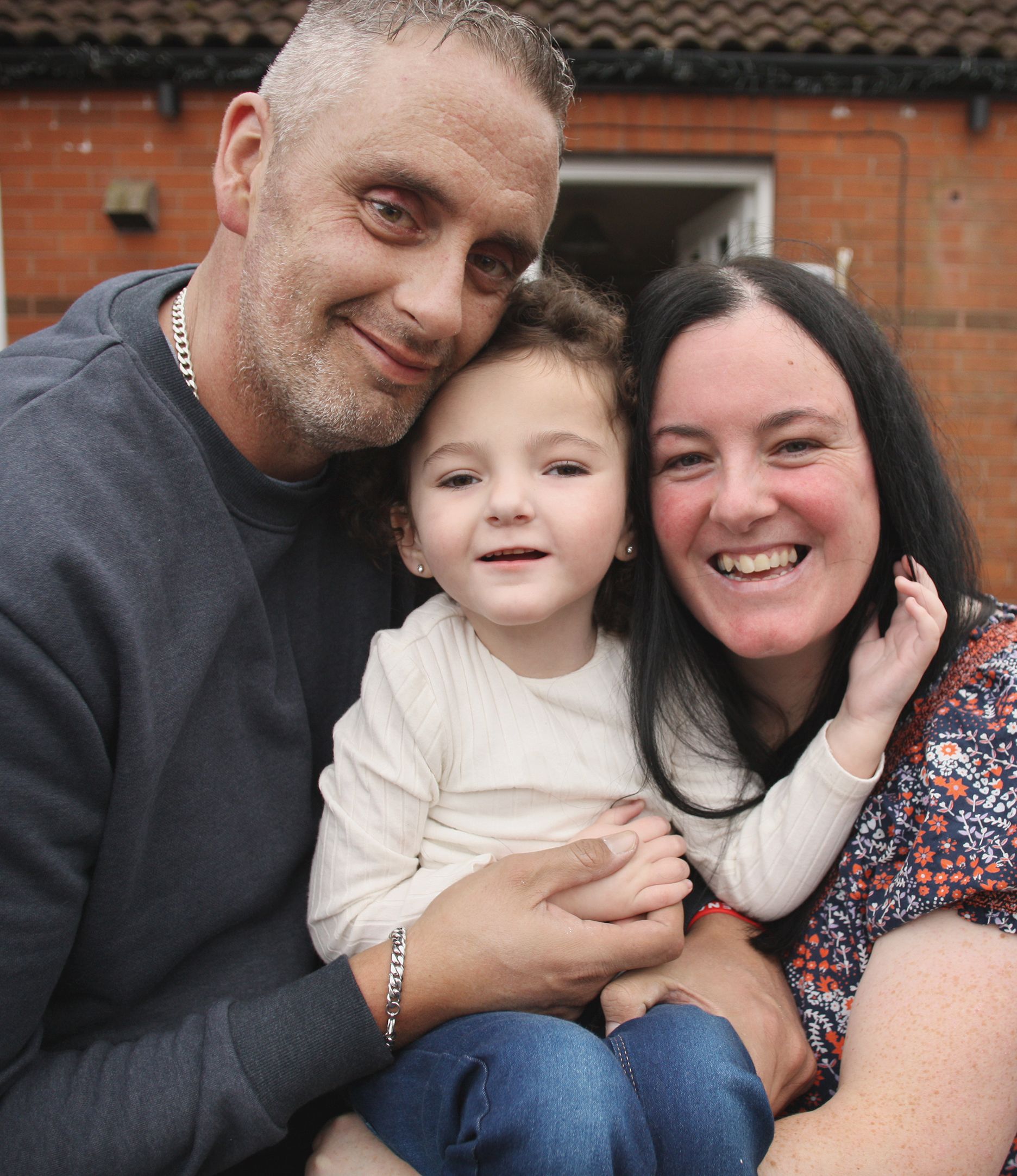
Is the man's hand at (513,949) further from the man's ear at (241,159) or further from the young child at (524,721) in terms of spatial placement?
the man's ear at (241,159)

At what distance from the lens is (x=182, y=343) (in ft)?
5.72

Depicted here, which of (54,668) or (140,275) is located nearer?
(54,668)

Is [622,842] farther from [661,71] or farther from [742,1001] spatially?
[661,71]

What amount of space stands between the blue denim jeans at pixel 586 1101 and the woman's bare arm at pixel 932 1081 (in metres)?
0.11

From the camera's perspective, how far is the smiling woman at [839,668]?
1390 millimetres

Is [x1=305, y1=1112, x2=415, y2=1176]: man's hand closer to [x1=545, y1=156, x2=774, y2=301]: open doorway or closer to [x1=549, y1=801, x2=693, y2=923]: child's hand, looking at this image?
[x1=549, y1=801, x2=693, y2=923]: child's hand

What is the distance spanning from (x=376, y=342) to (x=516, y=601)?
1.69 ft

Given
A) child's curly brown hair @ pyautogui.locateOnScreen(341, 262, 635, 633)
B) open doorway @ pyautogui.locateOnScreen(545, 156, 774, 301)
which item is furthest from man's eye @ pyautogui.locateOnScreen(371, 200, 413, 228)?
open doorway @ pyautogui.locateOnScreen(545, 156, 774, 301)

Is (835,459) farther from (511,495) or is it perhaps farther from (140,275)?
(140,275)

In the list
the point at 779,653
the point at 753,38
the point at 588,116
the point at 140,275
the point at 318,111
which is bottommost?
the point at 779,653

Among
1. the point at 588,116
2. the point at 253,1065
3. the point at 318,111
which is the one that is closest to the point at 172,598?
the point at 253,1065

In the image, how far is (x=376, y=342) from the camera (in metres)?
1.64

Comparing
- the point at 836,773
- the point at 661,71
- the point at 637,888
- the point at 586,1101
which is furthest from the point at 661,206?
the point at 586,1101

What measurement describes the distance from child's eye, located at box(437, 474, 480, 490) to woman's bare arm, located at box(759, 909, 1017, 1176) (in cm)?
108
